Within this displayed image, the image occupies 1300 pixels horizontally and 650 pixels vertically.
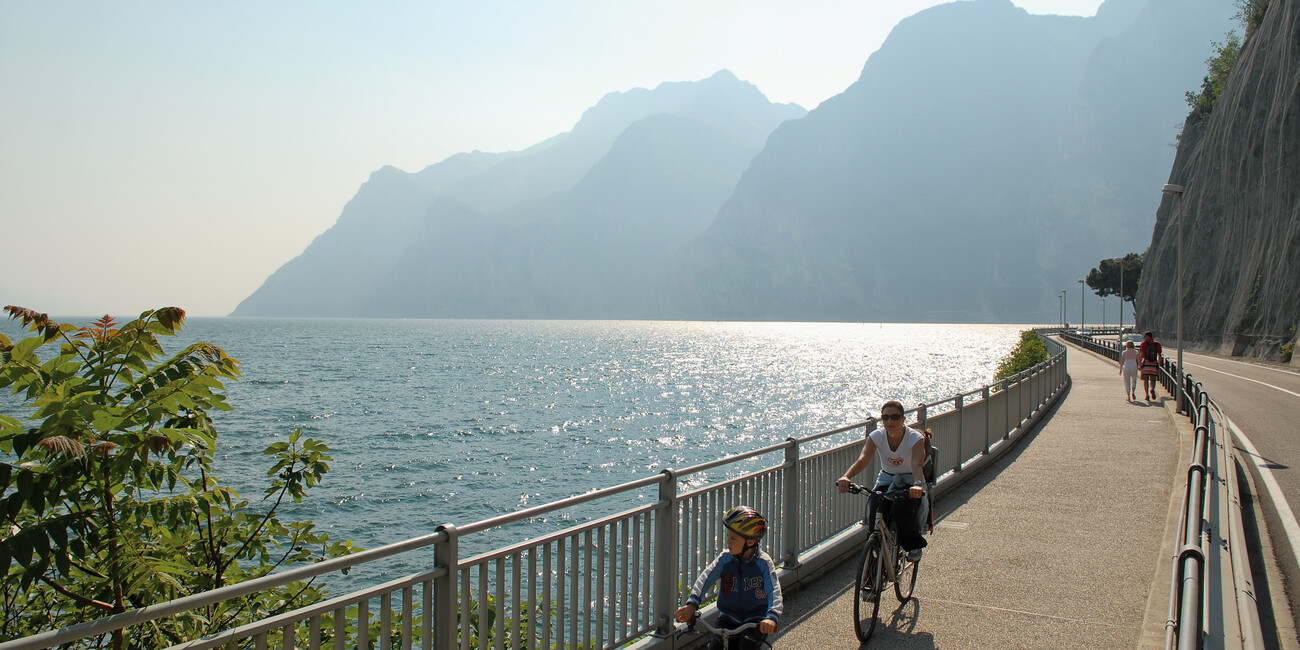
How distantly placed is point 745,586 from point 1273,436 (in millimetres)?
15777

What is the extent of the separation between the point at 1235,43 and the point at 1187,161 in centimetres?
1431

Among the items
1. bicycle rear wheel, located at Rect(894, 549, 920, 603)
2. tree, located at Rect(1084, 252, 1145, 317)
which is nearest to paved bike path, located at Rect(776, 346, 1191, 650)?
bicycle rear wheel, located at Rect(894, 549, 920, 603)

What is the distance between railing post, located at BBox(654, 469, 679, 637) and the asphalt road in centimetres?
462

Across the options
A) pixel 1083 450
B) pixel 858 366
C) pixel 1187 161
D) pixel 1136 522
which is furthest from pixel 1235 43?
pixel 1136 522

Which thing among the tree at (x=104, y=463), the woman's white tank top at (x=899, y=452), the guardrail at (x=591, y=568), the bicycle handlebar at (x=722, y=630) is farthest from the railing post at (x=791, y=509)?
the tree at (x=104, y=463)

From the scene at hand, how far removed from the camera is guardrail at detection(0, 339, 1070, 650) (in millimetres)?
3252

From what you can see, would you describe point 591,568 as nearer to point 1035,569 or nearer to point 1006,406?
point 1035,569

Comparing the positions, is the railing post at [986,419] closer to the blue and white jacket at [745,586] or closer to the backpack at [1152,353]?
the blue and white jacket at [745,586]

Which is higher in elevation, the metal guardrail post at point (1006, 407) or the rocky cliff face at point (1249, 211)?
the rocky cliff face at point (1249, 211)

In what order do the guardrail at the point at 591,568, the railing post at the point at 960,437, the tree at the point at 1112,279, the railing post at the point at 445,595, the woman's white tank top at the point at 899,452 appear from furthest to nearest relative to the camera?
the tree at the point at 1112,279
the railing post at the point at 960,437
the woman's white tank top at the point at 899,452
the railing post at the point at 445,595
the guardrail at the point at 591,568

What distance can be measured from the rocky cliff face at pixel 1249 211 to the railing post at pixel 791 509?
116 ft

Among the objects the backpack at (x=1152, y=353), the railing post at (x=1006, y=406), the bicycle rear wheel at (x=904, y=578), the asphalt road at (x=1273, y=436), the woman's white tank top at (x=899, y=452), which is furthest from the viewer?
the backpack at (x=1152, y=353)

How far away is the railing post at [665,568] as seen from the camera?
545cm

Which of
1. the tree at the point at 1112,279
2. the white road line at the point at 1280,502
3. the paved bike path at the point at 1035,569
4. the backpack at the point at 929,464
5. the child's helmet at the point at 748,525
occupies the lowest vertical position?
the paved bike path at the point at 1035,569
